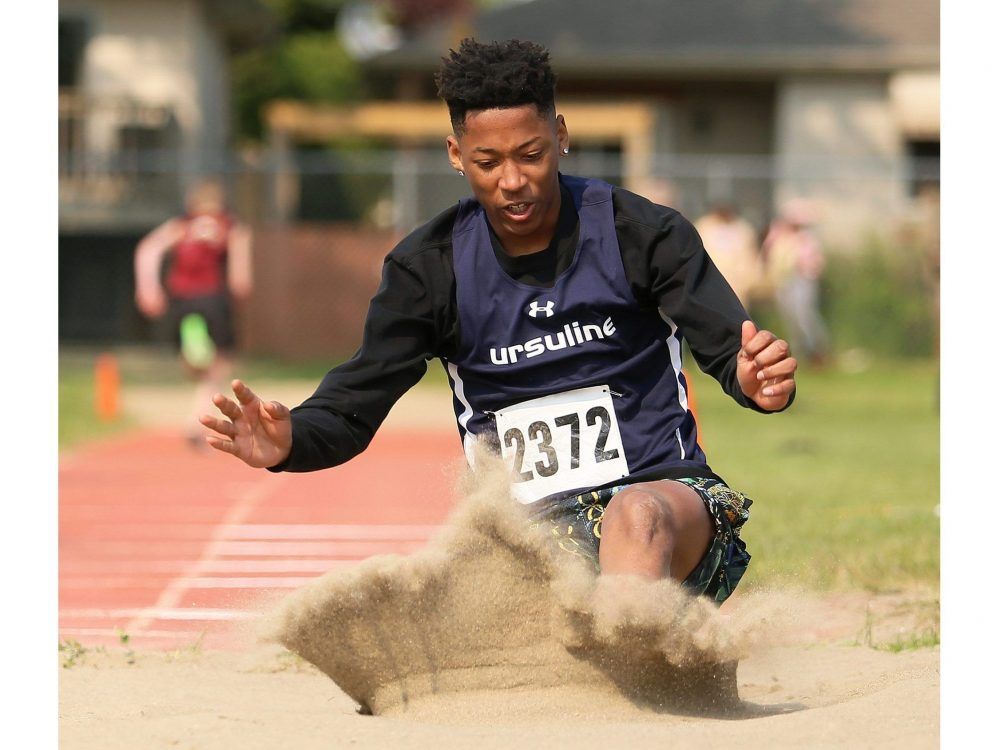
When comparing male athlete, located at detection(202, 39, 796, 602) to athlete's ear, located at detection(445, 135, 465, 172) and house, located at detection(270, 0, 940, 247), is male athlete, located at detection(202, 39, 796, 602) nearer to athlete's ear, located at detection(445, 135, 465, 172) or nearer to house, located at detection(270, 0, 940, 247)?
athlete's ear, located at detection(445, 135, 465, 172)

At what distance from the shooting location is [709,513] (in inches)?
172

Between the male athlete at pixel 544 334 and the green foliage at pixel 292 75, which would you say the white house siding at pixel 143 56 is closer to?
the green foliage at pixel 292 75

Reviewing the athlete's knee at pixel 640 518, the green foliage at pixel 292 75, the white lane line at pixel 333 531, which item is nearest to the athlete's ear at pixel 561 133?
the athlete's knee at pixel 640 518

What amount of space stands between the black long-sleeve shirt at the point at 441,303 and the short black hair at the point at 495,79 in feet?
1.16

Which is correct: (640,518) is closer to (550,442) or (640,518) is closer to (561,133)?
(550,442)

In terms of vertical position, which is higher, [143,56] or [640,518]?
[143,56]

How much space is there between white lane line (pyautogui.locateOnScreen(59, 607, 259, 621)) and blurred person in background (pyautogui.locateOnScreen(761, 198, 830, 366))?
53.3ft

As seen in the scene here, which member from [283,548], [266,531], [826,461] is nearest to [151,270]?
[266,531]

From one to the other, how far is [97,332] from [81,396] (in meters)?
7.36

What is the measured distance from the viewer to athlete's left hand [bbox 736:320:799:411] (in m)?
4.05

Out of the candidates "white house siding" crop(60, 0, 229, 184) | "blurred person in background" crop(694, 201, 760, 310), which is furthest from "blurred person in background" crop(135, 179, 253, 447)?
"white house siding" crop(60, 0, 229, 184)

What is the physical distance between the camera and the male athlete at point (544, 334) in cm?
441

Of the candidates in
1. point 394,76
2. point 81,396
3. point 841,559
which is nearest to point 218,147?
point 394,76

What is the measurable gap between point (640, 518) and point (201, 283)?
10.4 m
